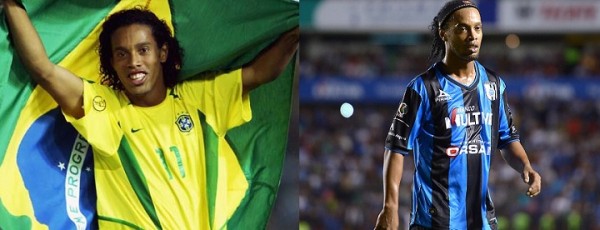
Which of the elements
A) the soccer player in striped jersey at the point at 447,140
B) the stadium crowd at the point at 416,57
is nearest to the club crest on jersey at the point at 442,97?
the soccer player in striped jersey at the point at 447,140

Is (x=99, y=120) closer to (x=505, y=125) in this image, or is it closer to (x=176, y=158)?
(x=176, y=158)

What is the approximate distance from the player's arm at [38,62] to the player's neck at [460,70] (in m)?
1.36

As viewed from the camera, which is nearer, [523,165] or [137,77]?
[137,77]

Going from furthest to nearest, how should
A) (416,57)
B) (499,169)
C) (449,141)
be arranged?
(416,57)
(499,169)
(449,141)

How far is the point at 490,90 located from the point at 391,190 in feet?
1.75

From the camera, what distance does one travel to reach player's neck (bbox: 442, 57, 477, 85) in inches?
144

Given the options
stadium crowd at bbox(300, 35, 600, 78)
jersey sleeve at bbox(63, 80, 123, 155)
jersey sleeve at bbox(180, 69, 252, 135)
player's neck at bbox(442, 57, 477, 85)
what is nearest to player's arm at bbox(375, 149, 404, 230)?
player's neck at bbox(442, 57, 477, 85)

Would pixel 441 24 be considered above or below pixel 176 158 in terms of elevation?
above

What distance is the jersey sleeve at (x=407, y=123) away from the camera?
3.62 meters

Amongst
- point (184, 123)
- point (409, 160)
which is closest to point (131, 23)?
point (184, 123)

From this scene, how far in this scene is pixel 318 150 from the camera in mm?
16078

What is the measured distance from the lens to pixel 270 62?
3.72 metres

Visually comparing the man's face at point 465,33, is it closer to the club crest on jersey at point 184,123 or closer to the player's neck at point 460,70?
the player's neck at point 460,70

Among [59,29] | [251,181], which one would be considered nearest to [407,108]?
[251,181]
